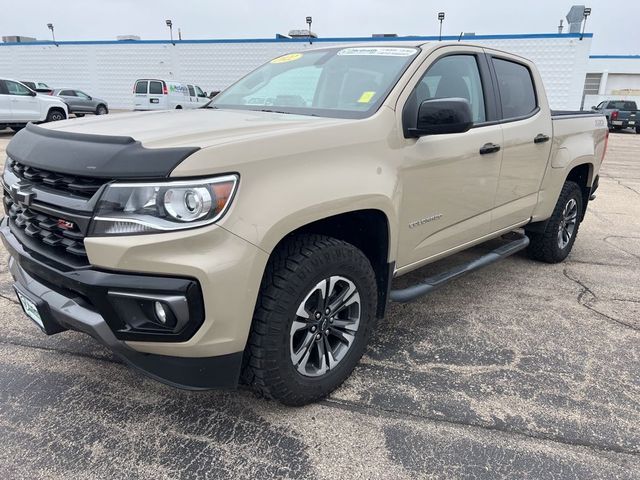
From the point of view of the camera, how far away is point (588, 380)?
113 inches

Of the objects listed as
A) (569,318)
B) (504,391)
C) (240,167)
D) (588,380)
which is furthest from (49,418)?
(569,318)

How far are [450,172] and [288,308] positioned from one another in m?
1.50

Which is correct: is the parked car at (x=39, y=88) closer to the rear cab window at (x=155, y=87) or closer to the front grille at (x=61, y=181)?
the rear cab window at (x=155, y=87)

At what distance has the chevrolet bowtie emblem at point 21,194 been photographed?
7.28 feet

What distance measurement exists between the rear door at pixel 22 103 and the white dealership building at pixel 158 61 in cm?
1540

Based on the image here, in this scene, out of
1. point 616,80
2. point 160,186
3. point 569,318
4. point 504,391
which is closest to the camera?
point 160,186

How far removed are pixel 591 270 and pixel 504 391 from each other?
2.69 metres

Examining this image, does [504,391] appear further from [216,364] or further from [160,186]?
[160,186]

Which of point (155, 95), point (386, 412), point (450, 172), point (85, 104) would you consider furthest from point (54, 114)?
point (386, 412)

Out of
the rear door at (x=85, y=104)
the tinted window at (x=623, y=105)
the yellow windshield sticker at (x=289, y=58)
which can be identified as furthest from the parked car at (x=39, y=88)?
the tinted window at (x=623, y=105)

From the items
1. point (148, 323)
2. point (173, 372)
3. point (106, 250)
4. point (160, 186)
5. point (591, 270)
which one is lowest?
point (591, 270)

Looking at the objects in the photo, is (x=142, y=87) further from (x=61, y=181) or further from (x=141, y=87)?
(x=61, y=181)

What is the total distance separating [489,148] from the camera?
3379 mm

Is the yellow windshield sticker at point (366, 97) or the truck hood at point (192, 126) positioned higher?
the yellow windshield sticker at point (366, 97)
